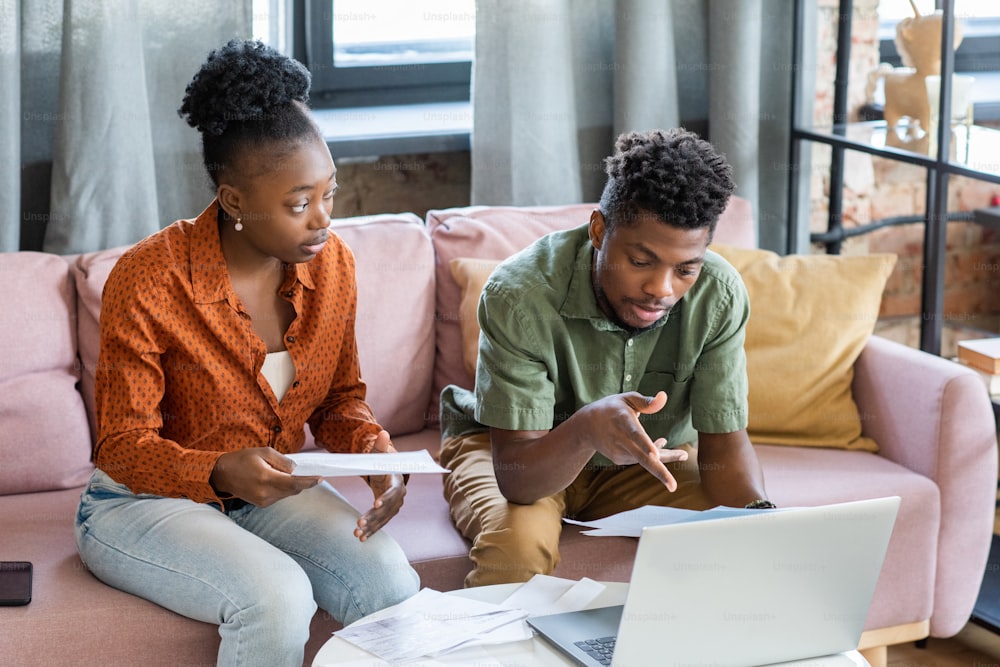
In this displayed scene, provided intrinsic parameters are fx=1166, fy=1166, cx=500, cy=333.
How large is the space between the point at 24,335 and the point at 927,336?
6.00ft

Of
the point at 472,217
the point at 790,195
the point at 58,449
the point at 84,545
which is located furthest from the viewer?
the point at 790,195

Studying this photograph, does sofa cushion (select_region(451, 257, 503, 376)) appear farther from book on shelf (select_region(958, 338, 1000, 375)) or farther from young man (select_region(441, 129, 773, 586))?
book on shelf (select_region(958, 338, 1000, 375))

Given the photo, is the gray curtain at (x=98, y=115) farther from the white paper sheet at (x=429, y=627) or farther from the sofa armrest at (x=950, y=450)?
the sofa armrest at (x=950, y=450)

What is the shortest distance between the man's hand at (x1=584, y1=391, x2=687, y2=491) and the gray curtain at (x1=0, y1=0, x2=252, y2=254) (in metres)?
1.22

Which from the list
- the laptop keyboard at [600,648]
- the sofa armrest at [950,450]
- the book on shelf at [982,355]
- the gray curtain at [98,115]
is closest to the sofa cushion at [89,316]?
the gray curtain at [98,115]

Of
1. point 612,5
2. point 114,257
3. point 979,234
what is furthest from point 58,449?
point 979,234

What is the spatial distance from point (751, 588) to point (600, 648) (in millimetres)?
198

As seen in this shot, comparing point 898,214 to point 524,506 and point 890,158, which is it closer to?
point 890,158

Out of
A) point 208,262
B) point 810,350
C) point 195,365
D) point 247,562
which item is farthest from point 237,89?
point 810,350

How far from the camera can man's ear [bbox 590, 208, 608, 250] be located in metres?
1.73

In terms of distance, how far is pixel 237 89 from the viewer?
5.26ft

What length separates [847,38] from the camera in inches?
116

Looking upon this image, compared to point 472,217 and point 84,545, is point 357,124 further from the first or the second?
point 84,545

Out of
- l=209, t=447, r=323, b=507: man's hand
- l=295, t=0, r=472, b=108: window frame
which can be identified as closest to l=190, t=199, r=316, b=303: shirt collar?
l=209, t=447, r=323, b=507: man's hand
